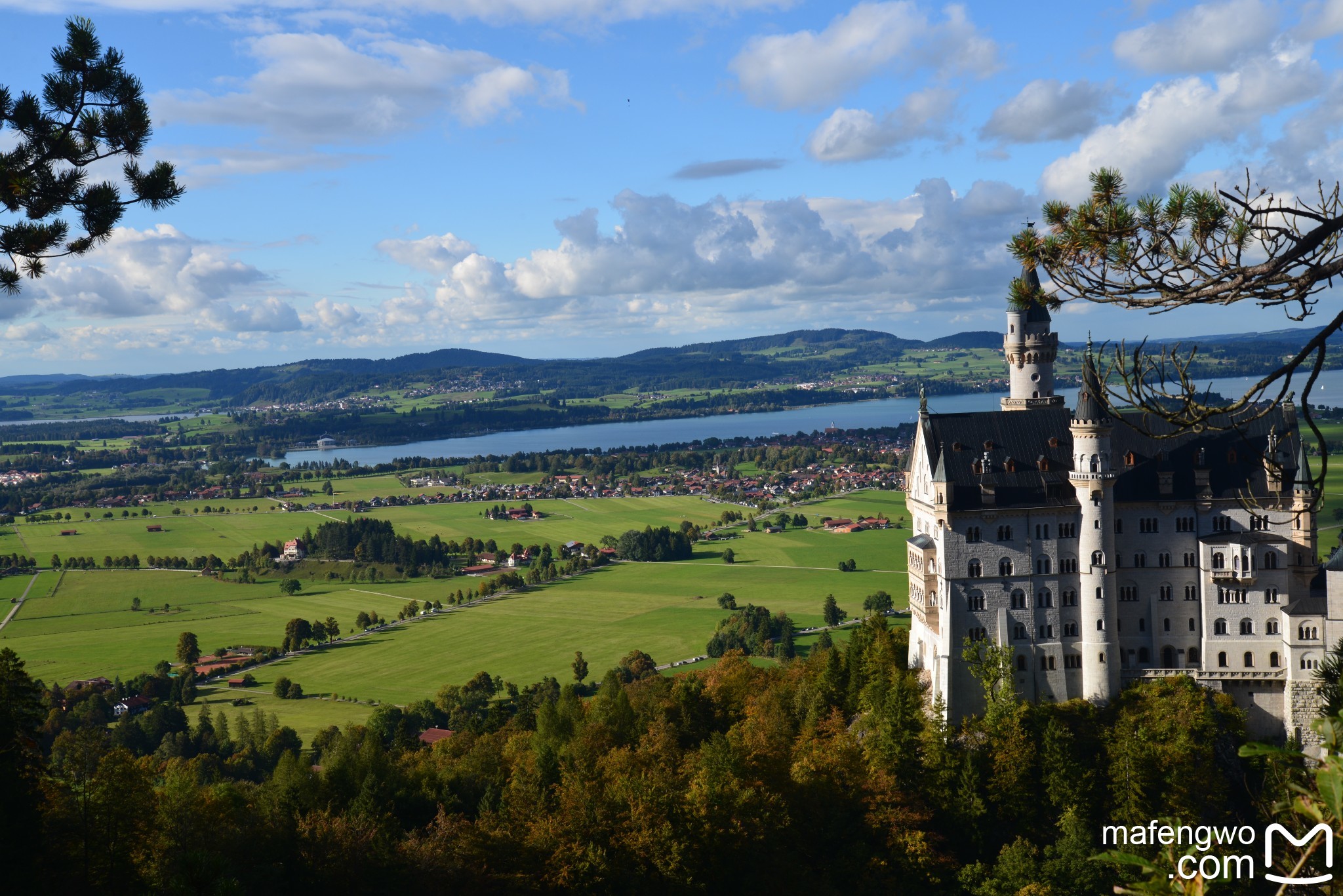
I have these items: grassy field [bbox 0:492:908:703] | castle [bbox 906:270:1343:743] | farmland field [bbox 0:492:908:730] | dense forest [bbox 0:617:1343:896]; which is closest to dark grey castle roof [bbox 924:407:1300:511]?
castle [bbox 906:270:1343:743]

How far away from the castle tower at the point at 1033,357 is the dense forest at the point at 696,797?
19859mm

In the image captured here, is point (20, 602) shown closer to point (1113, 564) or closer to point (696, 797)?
point (696, 797)

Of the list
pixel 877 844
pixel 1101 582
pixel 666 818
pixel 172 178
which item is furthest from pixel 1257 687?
pixel 172 178

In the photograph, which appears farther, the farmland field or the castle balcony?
the farmland field

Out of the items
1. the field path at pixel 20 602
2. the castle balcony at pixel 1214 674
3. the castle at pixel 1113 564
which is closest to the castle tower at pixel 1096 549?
the castle at pixel 1113 564

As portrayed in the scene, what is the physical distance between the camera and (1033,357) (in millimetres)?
75375

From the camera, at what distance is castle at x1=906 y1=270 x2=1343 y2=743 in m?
67.9

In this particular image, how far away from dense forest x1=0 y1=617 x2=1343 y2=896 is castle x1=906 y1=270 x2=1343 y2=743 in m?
2.53

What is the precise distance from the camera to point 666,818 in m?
54.5

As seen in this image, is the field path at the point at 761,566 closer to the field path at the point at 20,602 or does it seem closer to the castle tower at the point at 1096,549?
the castle tower at the point at 1096,549

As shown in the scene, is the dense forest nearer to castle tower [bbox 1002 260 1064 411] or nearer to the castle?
the castle

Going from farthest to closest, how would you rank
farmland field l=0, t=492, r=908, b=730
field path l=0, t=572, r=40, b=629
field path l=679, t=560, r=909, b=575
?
field path l=679, t=560, r=909, b=575
field path l=0, t=572, r=40, b=629
farmland field l=0, t=492, r=908, b=730

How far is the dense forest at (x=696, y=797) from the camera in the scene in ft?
155

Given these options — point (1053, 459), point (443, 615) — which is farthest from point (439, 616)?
point (1053, 459)
